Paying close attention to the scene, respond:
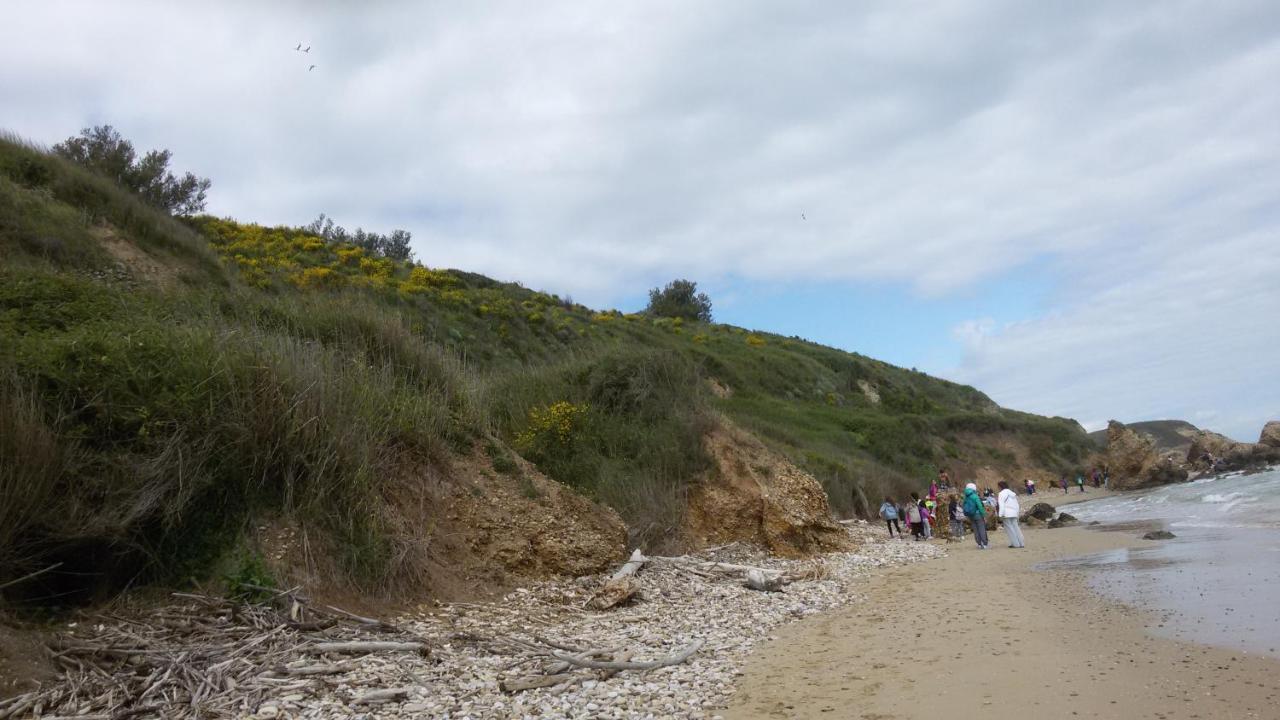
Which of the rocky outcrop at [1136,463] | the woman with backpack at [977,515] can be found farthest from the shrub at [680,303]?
the woman with backpack at [977,515]

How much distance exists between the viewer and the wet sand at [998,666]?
5590 mm

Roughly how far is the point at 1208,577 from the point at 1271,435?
50.9 meters

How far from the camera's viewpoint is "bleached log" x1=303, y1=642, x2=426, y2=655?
20.7 feet

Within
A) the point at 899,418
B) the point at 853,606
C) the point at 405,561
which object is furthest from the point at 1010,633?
the point at 899,418

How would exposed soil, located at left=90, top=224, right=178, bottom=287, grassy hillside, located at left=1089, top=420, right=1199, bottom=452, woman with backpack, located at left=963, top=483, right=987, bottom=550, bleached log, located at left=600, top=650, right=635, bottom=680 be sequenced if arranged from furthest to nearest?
grassy hillside, located at left=1089, top=420, right=1199, bottom=452
woman with backpack, located at left=963, top=483, right=987, bottom=550
exposed soil, located at left=90, top=224, right=178, bottom=287
bleached log, located at left=600, top=650, right=635, bottom=680

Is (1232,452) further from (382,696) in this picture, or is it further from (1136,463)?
(382,696)

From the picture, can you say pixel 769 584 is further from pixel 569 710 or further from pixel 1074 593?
pixel 569 710

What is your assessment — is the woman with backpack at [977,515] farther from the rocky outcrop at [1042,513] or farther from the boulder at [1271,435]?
the boulder at [1271,435]

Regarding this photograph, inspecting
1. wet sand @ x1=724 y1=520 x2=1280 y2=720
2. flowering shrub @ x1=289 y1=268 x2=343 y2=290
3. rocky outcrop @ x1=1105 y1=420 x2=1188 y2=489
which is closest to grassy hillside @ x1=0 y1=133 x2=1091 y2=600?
flowering shrub @ x1=289 y1=268 x2=343 y2=290

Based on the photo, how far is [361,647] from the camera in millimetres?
6453

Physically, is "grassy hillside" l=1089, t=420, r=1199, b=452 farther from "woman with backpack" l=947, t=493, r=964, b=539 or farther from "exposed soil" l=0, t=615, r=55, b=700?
"exposed soil" l=0, t=615, r=55, b=700

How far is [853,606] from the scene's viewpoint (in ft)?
34.2

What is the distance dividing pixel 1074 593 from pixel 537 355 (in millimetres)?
22669

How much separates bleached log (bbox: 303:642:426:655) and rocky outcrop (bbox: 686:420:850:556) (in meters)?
8.64
